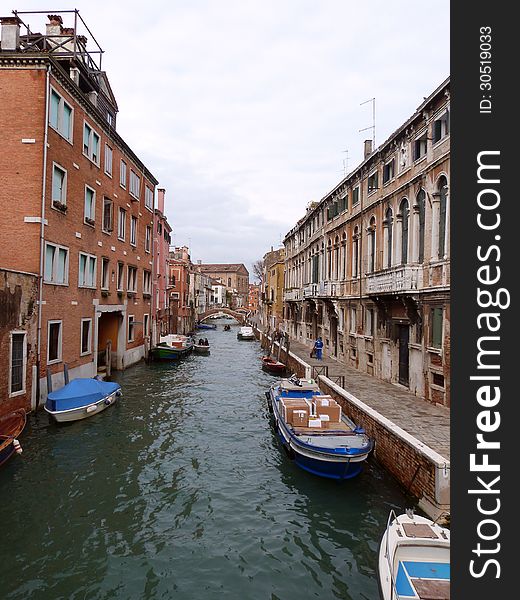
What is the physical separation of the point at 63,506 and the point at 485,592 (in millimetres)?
7966

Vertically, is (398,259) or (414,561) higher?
(398,259)

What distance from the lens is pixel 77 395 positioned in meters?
14.0

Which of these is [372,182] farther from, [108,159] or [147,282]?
[147,282]

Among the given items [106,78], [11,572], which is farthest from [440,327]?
[106,78]

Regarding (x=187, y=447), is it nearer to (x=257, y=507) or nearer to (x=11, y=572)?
(x=257, y=507)

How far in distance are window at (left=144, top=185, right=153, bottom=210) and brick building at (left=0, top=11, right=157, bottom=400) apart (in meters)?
3.28

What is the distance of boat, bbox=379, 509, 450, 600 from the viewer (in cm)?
532

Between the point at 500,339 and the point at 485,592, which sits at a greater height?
the point at 500,339

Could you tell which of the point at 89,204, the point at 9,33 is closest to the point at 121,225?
the point at 89,204

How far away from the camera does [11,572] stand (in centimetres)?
639

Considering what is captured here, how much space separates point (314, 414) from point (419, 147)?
946 cm

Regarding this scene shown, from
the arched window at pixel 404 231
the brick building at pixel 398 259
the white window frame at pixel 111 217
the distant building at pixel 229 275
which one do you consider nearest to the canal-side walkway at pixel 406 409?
the brick building at pixel 398 259

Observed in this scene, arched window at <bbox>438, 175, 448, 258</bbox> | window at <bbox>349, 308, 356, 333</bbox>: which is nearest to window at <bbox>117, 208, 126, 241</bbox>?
window at <bbox>349, 308, 356, 333</bbox>

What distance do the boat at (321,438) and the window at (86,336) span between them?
9845 millimetres
